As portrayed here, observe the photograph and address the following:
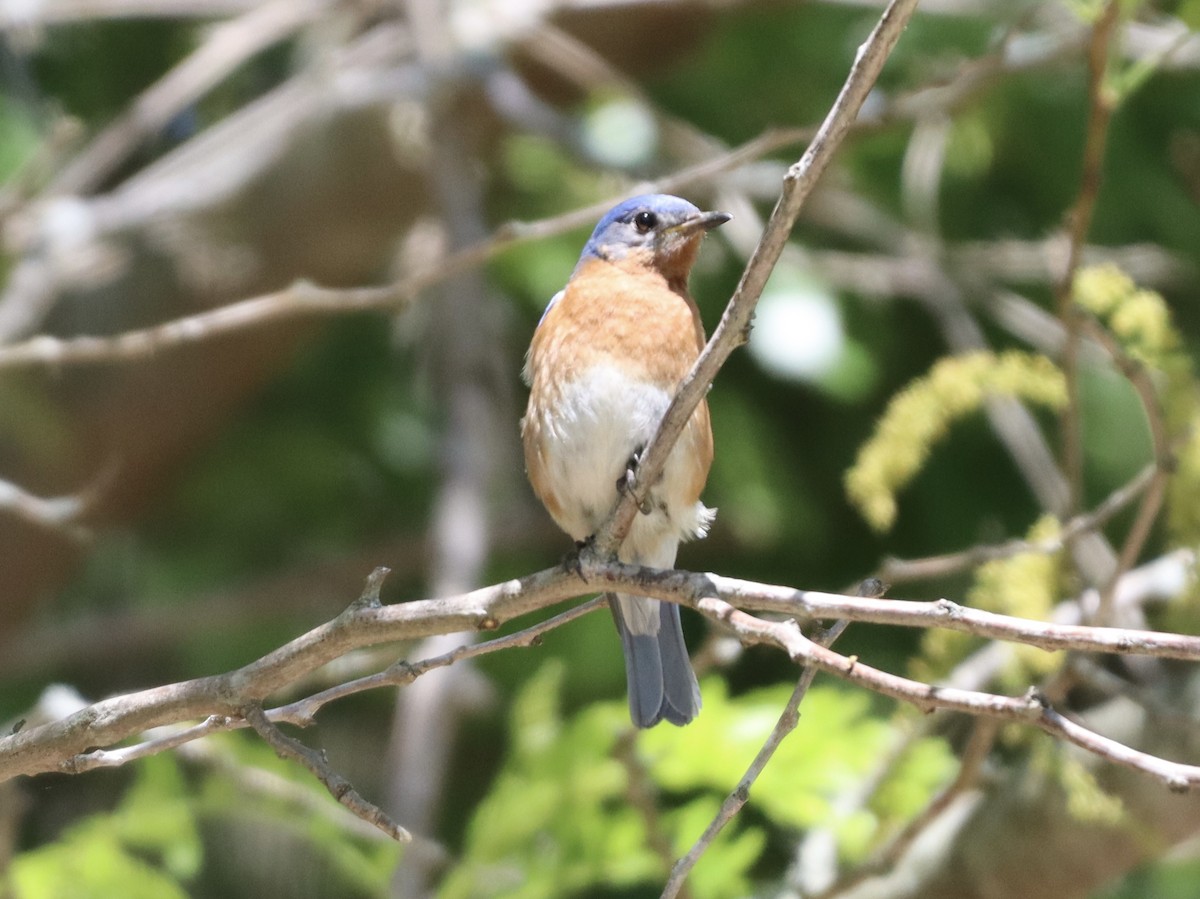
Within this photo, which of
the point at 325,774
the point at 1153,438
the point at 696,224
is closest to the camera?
the point at 325,774

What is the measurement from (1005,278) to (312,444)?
2779mm

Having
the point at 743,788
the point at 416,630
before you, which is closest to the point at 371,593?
the point at 416,630

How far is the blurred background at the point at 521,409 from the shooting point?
3.58 meters

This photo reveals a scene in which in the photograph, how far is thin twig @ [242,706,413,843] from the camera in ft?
6.53

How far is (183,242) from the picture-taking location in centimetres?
569

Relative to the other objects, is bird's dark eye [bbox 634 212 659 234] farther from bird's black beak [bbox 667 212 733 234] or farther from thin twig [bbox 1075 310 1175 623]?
thin twig [bbox 1075 310 1175 623]

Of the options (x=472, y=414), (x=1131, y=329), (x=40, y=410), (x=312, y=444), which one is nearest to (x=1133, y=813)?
(x=1131, y=329)

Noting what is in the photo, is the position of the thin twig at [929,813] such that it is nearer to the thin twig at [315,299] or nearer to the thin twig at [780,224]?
the thin twig at [780,224]

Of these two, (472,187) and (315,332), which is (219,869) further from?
(472,187)

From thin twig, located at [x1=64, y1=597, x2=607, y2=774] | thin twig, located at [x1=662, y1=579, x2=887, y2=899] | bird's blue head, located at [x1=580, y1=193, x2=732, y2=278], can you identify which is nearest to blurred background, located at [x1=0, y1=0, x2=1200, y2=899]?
bird's blue head, located at [x1=580, y1=193, x2=732, y2=278]

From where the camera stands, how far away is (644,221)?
3.97 meters

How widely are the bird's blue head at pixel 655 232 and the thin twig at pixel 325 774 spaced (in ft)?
6.43

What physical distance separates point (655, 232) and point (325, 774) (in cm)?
217

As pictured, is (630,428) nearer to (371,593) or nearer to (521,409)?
(371,593)
